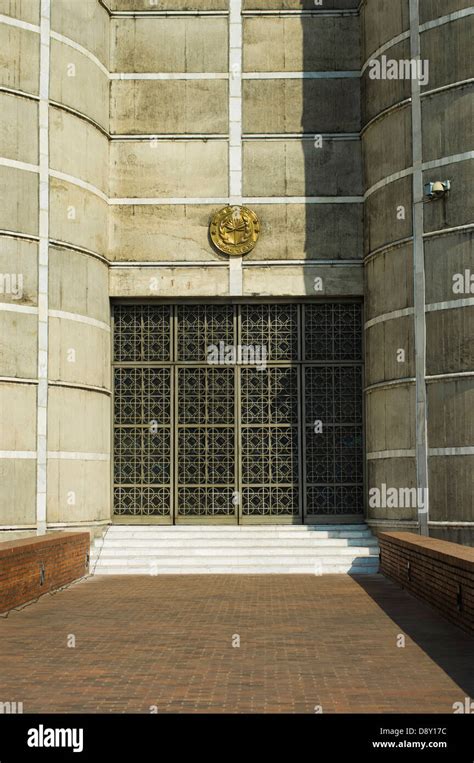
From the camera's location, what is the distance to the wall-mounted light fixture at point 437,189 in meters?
23.9

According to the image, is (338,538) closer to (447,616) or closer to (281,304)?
(281,304)

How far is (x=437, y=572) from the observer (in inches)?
640

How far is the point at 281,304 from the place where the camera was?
27.0 metres

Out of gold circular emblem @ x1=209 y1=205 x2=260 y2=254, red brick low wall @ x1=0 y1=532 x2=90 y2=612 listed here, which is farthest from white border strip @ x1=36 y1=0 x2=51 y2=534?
gold circular emblem @ x1=209 y1=205 x2=260 y2=254

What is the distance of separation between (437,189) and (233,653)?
14.0 meters

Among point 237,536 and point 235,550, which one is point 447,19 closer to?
point 237,536

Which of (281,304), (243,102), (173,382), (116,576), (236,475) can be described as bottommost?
(116,576)

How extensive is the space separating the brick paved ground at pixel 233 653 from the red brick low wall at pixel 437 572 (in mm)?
272

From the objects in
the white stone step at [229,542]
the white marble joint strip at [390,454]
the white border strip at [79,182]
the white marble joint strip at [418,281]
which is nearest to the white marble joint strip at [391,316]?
the white marble joint strip at [418,281]

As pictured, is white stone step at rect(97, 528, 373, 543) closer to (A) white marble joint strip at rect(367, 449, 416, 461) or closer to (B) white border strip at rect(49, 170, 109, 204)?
(A) white marble joint strip at rect(367, 449, 416, 461)

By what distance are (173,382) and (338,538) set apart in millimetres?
5293

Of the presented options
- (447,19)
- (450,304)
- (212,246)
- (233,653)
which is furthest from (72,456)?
(233,653)

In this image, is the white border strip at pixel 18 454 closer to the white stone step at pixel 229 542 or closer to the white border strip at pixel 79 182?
the white stone step at pixel 229 542
